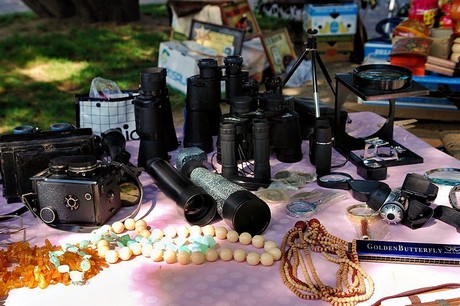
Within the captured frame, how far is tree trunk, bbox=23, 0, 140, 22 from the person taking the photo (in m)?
6.68

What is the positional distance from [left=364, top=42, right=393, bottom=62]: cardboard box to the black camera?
2.39 meters

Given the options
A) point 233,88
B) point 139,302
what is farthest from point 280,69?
point 139,302

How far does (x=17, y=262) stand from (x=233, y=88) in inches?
41.0

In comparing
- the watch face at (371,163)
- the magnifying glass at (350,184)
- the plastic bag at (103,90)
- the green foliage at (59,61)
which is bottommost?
the green foliage at (59,61)

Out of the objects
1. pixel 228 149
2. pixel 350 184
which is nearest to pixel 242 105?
pixel 228 149

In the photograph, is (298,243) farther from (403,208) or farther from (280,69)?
(280,69)

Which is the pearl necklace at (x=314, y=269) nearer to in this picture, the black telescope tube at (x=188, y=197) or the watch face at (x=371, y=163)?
the black telescope tube at (x=188, y=197)

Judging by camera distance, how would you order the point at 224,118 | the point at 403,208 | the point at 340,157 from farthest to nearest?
the point at 340,157, the point at 224,118, the point at 403,208

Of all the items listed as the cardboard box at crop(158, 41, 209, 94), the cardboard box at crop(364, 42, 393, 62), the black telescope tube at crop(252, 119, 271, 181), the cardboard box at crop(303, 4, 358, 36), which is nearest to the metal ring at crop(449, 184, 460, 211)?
the black telescope tube at crop(252, 119, 271, 181)

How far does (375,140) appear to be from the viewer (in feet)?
7.33

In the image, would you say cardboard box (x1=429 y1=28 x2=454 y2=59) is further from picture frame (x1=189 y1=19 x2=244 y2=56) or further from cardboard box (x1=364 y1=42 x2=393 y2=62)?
picture frame (x1=189 y1=19 x2=244 y2=56)

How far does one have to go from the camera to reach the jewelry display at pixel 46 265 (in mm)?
1533

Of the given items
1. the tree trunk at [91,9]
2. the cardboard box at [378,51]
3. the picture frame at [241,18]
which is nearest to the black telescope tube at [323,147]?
the cardboard box at [378,51]

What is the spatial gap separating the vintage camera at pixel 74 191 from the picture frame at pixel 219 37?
319cm
